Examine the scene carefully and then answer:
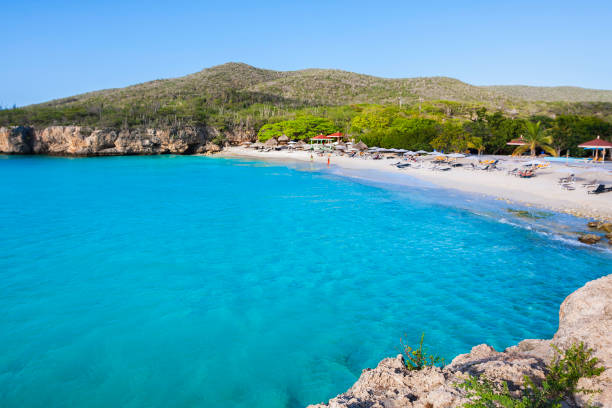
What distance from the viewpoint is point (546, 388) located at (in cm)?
339

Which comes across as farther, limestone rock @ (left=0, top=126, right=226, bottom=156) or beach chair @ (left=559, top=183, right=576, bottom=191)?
limestone rock @ (left=0, top=126, right=226, bottom=156)

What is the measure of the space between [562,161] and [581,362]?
36369 mm

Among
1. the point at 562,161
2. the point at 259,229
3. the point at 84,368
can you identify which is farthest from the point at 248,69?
the point at 84,368

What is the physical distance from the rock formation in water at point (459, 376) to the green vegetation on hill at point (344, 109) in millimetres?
40424

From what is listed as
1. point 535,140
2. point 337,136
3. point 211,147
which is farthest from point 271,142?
point 535,140

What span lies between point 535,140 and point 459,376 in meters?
44.3

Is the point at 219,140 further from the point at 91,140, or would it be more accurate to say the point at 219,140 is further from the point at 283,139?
the point at 91,140

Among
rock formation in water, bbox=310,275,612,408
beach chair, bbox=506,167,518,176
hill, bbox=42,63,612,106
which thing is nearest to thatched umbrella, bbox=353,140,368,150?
beach chair, bbox=506,167,518,176

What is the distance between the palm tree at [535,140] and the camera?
3875cm

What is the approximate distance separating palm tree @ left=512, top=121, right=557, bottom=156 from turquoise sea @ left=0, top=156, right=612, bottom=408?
24.6 metres

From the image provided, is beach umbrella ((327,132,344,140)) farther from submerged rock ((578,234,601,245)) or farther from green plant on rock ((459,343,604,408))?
green plant on rock ((459,343,604,408))

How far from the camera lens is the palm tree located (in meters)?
38.8

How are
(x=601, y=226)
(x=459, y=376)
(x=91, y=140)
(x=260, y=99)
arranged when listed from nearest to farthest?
(x=459, y=376), (x=601, y=226), (x=91, y=140), (x=260, y=99)

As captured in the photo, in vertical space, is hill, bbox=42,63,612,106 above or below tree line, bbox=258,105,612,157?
above
